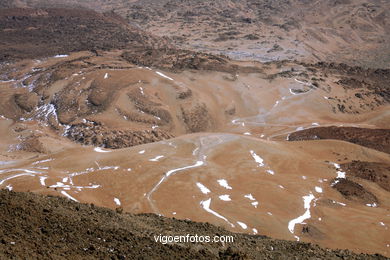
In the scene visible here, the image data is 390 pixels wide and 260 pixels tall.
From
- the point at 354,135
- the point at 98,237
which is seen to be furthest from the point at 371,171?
the point at 98,237

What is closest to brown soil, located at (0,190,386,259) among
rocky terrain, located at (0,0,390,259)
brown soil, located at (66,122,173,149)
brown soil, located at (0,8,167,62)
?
rocky terrain, located at (0,0,390,259)

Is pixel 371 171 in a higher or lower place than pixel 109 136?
higher

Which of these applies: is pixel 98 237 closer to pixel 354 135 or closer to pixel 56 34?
pixel 354 135

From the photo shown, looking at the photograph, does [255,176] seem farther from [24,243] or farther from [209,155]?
[24,243]

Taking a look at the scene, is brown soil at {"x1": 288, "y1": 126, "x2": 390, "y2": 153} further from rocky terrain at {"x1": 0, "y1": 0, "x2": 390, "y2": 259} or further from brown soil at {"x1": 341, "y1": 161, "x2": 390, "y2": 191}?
brown soil at {"x1": 341, "y1": 161, "x2": 390, "y2": 191}

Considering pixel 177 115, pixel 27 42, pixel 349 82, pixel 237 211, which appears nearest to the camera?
pixel 237 211

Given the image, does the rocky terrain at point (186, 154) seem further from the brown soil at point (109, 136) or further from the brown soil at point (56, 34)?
the brown soil at point (56, 34)

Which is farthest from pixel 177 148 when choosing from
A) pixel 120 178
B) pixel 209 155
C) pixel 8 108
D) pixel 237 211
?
pixel 8 108

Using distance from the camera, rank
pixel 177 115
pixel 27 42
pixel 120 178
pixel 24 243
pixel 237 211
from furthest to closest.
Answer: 1. pixel 27 42
2. pixel 177 115
3. pixel 120 178
4. pixel 237 211
5. pixel 24 243

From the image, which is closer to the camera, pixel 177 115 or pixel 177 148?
pixel 177 148
